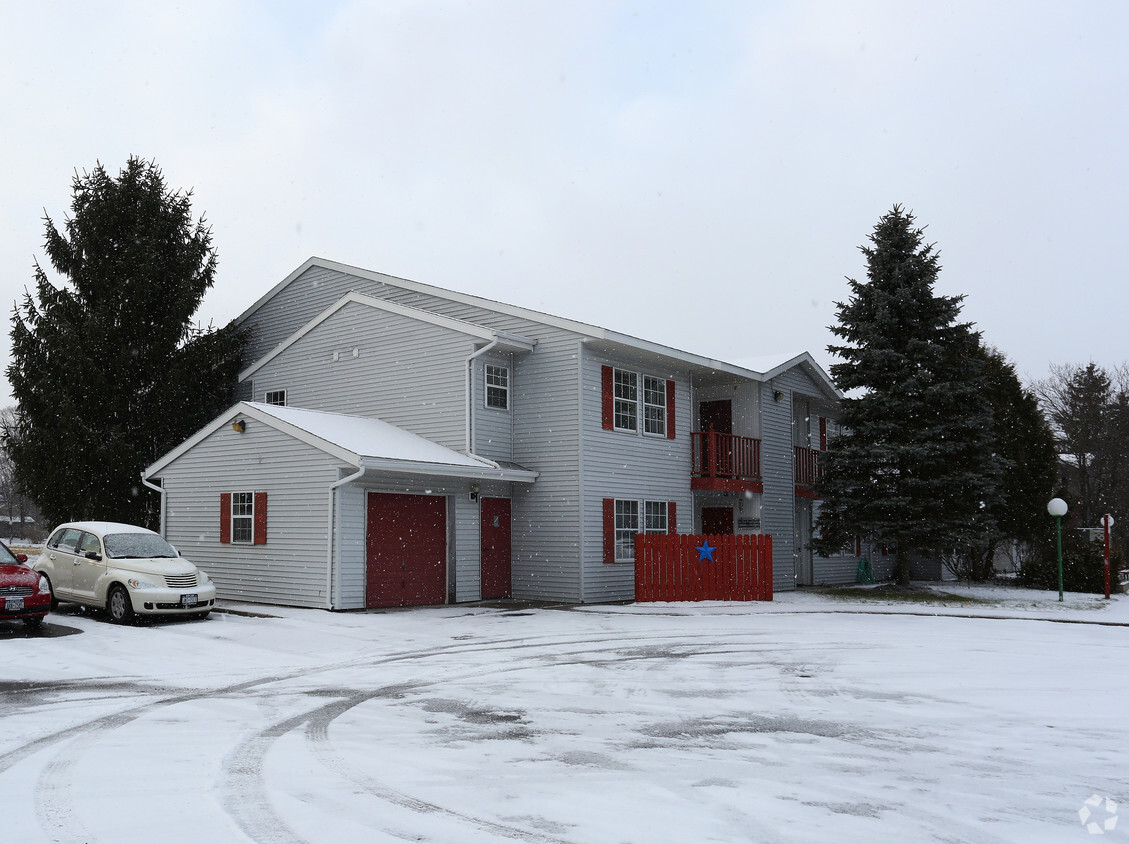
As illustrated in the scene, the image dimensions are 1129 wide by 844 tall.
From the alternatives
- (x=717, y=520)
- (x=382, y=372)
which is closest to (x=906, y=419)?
(x=717, y=520)

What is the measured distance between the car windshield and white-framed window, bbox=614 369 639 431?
10.3 m

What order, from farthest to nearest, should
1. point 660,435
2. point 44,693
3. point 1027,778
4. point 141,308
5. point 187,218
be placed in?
point 187,218 → point 141,308 → point 660,435 → point 44,693 → point 1027,778

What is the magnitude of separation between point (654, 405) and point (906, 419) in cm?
639

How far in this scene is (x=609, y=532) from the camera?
868 inches

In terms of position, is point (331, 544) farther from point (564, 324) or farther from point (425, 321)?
point (564, 324)

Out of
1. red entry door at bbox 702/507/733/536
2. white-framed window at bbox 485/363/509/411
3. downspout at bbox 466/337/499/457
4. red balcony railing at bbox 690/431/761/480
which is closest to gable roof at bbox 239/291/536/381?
downspout at bbox 466/337/499/457

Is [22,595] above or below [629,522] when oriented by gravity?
below

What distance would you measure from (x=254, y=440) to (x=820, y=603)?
42.5 ft

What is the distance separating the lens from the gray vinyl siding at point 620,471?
21.6 metres

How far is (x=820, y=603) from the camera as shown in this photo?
72.0 ft

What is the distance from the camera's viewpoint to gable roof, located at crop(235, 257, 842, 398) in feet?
70.7

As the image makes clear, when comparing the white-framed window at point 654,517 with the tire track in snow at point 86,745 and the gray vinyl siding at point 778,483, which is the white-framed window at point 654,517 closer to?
the gray vinyl siding at point 778,483

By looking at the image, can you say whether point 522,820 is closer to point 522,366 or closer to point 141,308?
point 522,366

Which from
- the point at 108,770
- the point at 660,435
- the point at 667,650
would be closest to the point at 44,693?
the point at 108,770
